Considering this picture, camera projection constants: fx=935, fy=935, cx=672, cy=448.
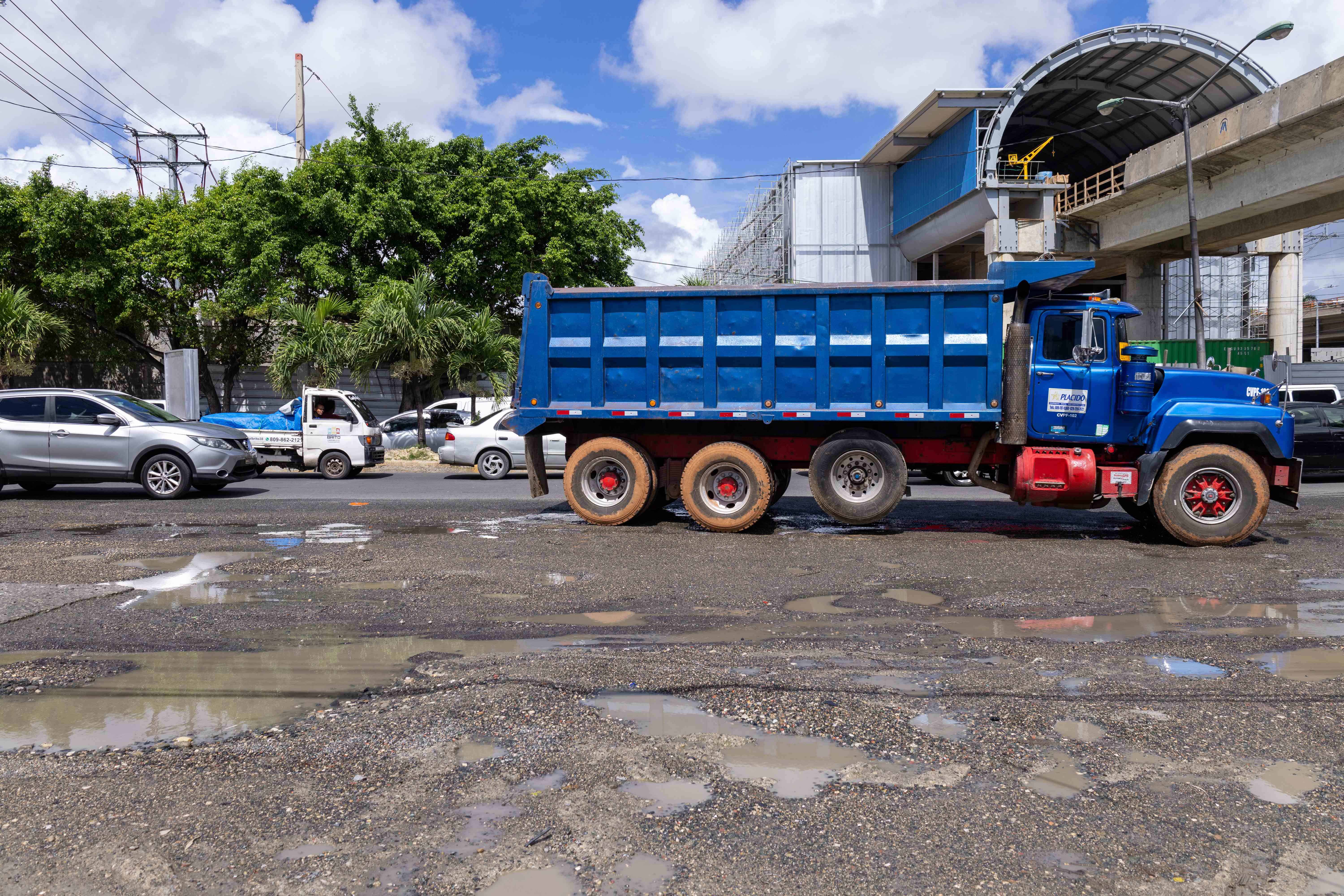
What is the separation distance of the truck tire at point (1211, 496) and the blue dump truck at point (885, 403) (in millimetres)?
17

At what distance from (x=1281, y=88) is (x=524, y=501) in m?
24.5

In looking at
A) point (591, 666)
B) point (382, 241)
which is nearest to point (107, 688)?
point (591, 666)

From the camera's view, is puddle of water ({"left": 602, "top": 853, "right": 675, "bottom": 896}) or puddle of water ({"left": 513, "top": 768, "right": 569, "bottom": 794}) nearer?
puddle of water ({"left": 602, "top": 853, "right": 675, "bottom": 896})

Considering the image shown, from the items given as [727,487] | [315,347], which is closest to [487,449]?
[315,347]

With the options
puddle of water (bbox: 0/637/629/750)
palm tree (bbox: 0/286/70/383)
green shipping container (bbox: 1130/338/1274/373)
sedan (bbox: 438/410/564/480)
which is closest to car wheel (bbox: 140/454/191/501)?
sedan (bbox: 438/410/564/480)

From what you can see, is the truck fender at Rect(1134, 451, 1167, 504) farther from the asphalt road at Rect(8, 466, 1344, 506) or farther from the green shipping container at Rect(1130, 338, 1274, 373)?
the green shipping container at Rect(1130, 338, 1274, 373)

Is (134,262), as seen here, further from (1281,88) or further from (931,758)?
Answer: (1281,88)

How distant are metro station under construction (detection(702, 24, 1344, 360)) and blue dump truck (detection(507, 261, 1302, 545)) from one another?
1681 cm

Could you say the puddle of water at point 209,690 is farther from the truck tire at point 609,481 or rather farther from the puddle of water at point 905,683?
the truck tire at point 609,481

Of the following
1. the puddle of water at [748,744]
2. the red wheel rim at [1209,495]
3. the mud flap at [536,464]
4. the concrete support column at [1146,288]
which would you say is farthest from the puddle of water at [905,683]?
the concrete support column at [1146,288]

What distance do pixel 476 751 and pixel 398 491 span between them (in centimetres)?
1209

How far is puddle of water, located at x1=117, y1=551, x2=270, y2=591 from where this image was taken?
767 cm

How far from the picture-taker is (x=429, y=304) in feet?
79.9

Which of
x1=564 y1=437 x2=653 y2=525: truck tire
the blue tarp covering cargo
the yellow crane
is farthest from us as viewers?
the yellow crane
